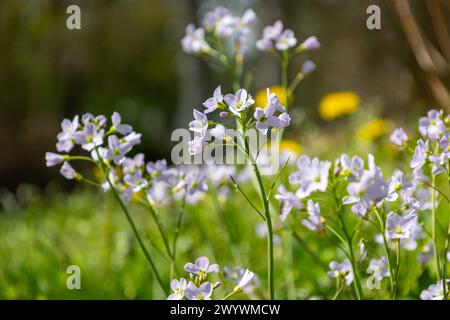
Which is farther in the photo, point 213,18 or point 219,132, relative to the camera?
point 213,18

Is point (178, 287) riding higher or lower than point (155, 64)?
lower

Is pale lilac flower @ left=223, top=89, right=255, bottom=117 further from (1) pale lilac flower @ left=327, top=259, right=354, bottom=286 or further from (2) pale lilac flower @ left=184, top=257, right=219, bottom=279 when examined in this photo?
(1) pale lilac flower @ left=327, top=259, right=354, bottom=286

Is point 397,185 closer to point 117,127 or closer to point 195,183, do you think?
point 195,183

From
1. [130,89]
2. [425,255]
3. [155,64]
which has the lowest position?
[425,255]

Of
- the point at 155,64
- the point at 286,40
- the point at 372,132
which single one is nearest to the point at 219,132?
the point at 286,40

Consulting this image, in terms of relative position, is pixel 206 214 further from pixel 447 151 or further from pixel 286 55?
pixel 447 151

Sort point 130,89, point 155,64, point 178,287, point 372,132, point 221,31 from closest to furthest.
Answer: point 178,287
point 221,31
point 372,132
point 155,64
point 130,89

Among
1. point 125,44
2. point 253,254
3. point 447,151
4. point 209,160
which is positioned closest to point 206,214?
point 253,254
